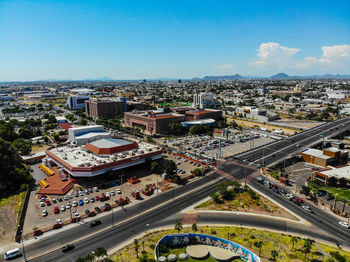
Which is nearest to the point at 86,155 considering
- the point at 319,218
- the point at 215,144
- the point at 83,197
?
the point at 83,197

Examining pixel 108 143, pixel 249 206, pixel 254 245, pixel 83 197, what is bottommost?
pixel 83 197

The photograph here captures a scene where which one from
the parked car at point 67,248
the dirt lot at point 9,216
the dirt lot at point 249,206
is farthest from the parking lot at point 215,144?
the dirt lot at point 9,216

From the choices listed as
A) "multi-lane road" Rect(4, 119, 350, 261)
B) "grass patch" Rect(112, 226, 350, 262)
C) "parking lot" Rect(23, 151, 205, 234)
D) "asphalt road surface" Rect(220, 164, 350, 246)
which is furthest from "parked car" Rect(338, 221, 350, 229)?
"parking lot" Rect(23, 151, 205, 234)

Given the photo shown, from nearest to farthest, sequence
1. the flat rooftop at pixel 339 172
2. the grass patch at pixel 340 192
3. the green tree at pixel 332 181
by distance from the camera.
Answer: the grass patch at pixel 340 192
the green tree at pixel 332 181
the flat rooftop at pixel 339 172

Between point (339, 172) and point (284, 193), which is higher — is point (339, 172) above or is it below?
above

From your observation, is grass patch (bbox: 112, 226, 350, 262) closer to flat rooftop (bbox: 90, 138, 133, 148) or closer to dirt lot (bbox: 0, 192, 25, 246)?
dirt lot (bbox: 0, 192, 25, 246)

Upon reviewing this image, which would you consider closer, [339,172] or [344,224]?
[344,224]

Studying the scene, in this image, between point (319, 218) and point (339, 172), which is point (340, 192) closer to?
point (339, 172)

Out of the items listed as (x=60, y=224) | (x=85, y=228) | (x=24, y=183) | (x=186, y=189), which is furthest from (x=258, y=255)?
(x=24, y=183)

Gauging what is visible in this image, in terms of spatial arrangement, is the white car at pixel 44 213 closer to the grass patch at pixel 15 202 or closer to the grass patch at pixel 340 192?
the grass patch at pixel 15 202
